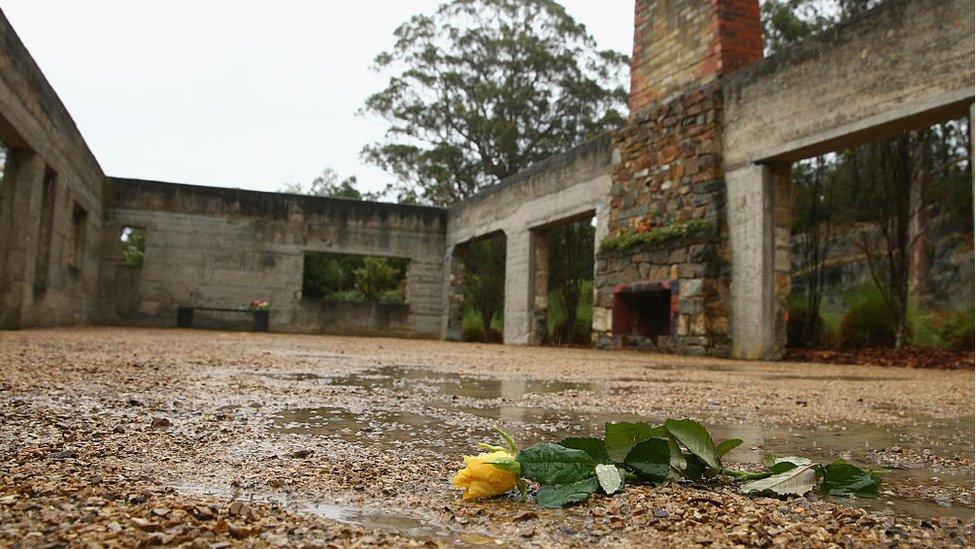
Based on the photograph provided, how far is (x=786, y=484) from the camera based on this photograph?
3.27 ft

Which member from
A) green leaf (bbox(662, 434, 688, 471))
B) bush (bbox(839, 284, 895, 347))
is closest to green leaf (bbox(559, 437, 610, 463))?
green leaf (bbox(662, 434, 688, 471))

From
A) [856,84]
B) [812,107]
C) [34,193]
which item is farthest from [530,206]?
[34,193]

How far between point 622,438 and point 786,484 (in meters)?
0.24

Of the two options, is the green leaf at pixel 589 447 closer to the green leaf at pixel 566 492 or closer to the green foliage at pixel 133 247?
the green leaf at pixel 566 492

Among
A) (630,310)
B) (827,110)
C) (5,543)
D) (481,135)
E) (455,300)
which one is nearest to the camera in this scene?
(5,543)

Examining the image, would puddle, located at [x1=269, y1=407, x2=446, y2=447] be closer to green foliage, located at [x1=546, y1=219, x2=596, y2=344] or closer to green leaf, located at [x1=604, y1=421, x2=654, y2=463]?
green leaf, located at [x1=604, y1=421, x2=654, y2=463]

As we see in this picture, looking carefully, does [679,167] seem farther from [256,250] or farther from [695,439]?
[256,250]

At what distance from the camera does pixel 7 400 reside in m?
1.77

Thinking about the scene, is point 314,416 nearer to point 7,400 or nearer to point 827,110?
point 7,400

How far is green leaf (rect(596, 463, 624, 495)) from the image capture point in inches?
37.0

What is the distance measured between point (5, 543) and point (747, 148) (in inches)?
285

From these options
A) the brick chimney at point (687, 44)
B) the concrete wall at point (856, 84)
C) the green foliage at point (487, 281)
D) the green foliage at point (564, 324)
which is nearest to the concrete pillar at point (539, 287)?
the green foliage at point (564, 324)

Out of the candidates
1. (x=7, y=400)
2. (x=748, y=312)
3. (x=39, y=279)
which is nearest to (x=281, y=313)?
(x=39, y=279)

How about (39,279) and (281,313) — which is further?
(281,313)
